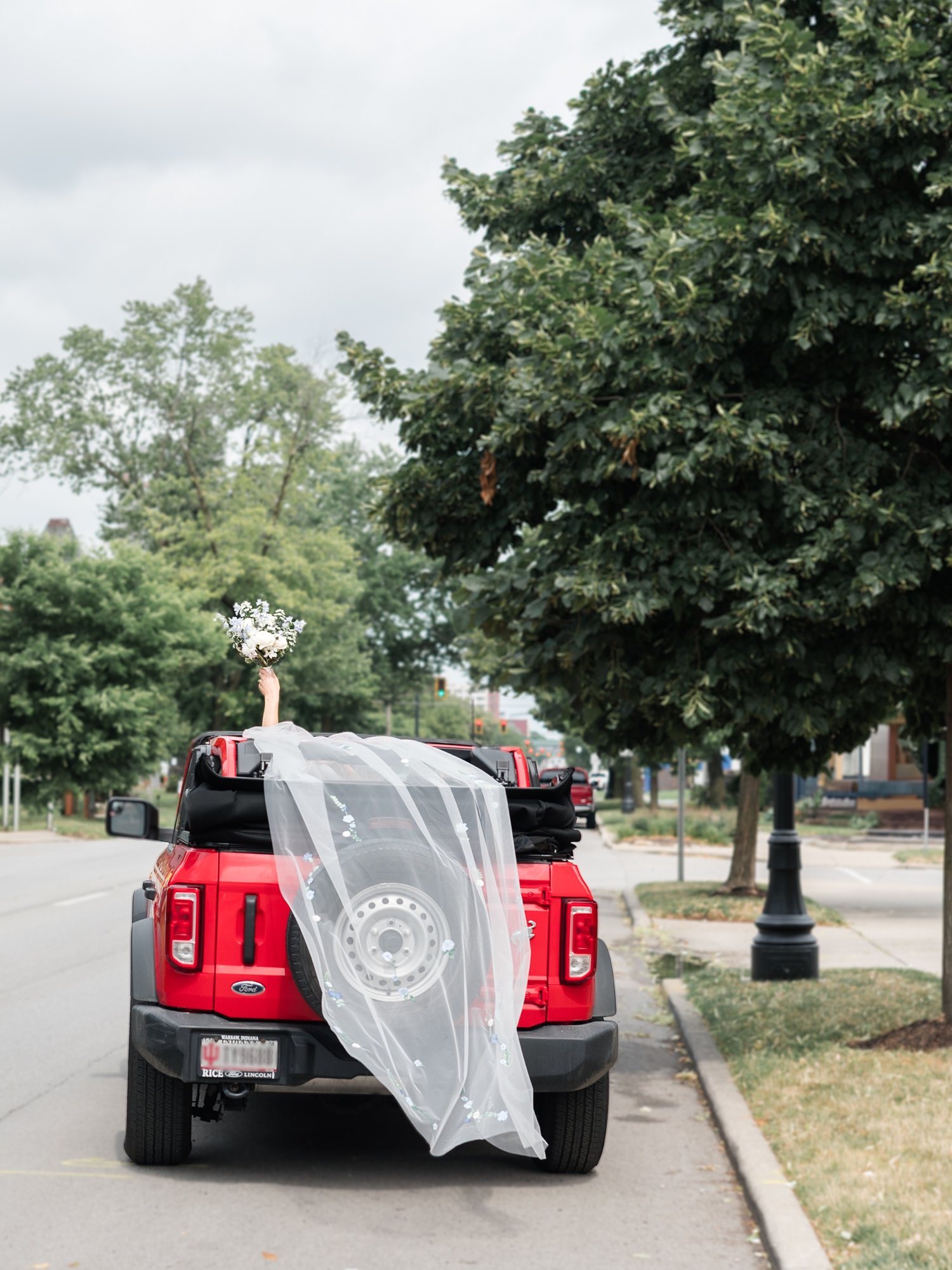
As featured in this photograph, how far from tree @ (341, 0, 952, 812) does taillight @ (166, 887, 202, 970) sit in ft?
9.38

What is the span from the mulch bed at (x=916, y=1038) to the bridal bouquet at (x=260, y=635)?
13.0ft

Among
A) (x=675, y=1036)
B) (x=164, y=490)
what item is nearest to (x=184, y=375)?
(x=164, y=490)

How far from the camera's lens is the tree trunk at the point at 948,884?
8.16m

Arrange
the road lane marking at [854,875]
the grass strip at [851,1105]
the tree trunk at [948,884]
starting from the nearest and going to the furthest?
the grass strip at [851,1105], the tree trunk at [948,884], the road lane marking at [854,875]

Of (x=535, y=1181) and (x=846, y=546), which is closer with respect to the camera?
(x=535, y=1181)

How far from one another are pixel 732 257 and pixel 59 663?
30.4 meters

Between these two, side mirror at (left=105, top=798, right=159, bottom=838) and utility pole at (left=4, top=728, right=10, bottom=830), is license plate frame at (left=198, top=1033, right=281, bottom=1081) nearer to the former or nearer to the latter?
side mirror at (left=105, top=798, right=159, bottom=838)

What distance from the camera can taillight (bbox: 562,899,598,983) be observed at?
5.43 meters

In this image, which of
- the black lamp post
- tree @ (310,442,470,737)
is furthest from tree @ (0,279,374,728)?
the black lamp post

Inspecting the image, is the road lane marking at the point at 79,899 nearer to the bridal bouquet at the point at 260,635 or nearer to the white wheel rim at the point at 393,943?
the bridal bouquet at the point at 260,635

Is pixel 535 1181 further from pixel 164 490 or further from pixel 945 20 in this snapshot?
pixel 164 490

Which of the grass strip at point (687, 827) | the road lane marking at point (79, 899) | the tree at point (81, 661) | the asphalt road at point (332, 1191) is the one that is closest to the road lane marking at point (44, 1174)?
the asphalt road at point (332, 1191)

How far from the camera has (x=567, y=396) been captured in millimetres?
7422

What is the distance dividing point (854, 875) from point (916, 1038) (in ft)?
60.0
